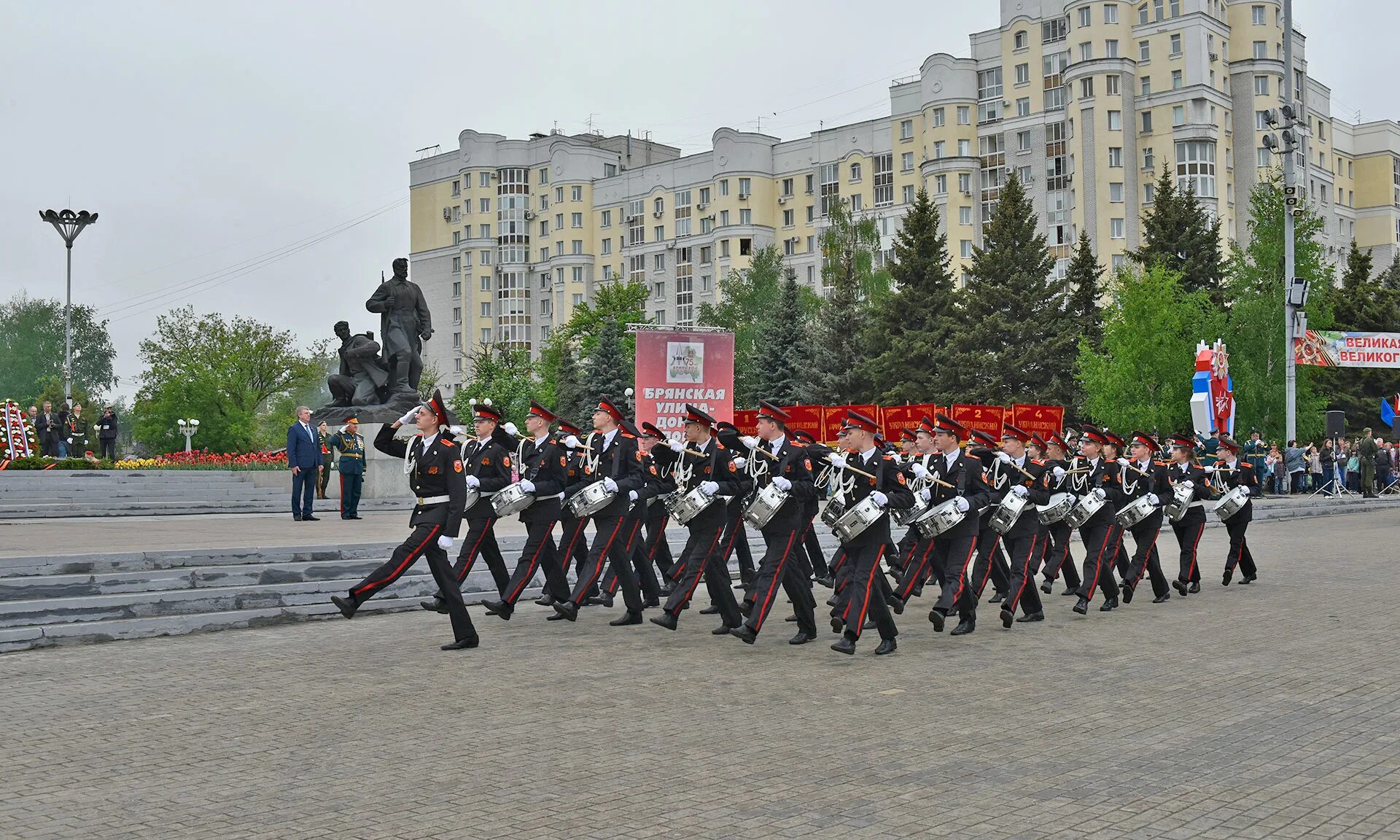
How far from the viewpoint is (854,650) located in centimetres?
1007

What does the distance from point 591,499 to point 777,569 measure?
179cm

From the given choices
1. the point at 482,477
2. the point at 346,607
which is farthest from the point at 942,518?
the point at 346,607

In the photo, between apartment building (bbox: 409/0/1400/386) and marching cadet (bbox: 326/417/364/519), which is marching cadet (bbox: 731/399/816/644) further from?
apartment building (bbox: 409/0/1400/386)

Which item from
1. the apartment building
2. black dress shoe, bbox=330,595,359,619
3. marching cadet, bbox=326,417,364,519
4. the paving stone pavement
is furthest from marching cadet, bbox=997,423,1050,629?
the apartment building

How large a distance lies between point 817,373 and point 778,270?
2132cm

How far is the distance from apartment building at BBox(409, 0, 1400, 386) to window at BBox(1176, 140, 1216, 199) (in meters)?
0.08

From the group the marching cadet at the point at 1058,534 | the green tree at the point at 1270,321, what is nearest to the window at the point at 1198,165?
the green tree at the point at 1270,321

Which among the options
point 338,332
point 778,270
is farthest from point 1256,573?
point 778,270

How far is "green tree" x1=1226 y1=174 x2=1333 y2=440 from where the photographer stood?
43.2 meters

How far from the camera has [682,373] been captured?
30.5 metres

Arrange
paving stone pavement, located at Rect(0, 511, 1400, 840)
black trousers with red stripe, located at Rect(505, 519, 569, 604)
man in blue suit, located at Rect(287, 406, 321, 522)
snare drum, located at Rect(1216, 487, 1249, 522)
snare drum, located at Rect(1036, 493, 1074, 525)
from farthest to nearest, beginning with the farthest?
A: man in blue suit, located at Rect(287, 406, 321, 522) → snare drum, located at Rect(1216, 487, 1249, 522) → snare drum, located at Rect(1036, 493, 1074, 525) → black trousers with red stripe, located at Rect(505, 519, 569, 604) → paving stone pavement, located at Rect(0, 511, 1400, 840)

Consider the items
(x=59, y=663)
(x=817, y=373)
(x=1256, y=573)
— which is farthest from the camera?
(x=817, y=373)

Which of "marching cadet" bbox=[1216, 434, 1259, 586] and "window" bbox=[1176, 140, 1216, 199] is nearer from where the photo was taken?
"marching cadet" bbox=[1216, 434, 1259, 586]

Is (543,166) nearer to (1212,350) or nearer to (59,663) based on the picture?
(1212,350)
